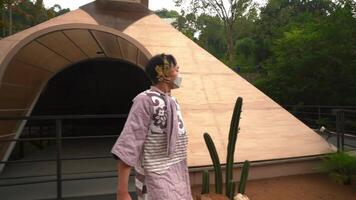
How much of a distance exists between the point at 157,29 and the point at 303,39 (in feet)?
37.3

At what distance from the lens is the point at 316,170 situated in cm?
662

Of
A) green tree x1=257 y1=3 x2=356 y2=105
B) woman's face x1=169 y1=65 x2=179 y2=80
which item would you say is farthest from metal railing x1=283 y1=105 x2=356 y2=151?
woman's face x1=169 y1=65 x2=179 y2=80

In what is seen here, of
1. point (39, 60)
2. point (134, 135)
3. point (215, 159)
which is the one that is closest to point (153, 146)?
point (134, 135)

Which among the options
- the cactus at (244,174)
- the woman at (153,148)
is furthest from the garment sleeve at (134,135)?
the cactus at (244,174)

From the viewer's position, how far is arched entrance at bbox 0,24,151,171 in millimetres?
6539

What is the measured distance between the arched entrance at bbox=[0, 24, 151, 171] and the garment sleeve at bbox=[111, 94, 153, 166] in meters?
4.94

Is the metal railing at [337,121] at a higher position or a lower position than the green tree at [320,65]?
lower

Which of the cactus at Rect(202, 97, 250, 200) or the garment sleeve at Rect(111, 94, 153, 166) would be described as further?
the cactus at Rect(202, 97, 250, 200)

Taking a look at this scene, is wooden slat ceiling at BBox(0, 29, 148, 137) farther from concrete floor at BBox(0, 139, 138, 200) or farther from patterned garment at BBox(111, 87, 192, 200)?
patterned garment at BBox(111, 87, 192, 200)

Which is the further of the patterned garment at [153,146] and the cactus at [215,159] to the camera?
the cactus at [215,159]

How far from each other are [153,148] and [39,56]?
6869mm

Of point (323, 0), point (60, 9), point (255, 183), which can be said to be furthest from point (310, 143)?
point (60, 9)

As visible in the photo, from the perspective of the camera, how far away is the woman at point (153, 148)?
1914 mm

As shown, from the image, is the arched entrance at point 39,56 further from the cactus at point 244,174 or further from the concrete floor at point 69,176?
the cactus at point 244,174
